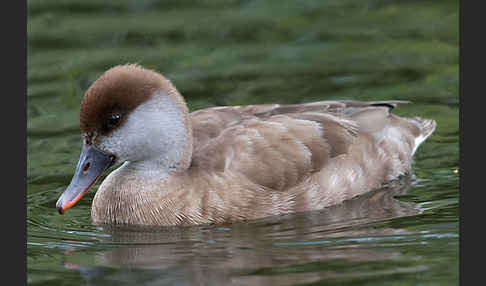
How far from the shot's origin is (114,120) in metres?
7.95

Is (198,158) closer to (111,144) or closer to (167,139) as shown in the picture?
(167,139)

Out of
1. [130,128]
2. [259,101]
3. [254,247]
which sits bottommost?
[254,247]

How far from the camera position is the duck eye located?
26.0 feet

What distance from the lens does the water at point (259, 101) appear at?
7117 millimetres

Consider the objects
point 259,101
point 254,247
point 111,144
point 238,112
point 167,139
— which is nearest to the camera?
point 254,247

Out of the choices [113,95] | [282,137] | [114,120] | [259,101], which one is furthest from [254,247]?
[259,101]

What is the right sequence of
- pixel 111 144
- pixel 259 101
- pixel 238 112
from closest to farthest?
pixel 111 144, pixel 238 112, pixel 259 101

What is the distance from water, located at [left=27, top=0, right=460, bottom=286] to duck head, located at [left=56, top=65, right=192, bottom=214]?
52 cm

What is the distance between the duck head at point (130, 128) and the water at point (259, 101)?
20.6 inches

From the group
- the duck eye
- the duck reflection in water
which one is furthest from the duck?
the duck reflection in water

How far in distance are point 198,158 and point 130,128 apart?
2.26ft

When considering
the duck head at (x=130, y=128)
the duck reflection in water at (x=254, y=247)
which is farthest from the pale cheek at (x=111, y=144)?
the duck reflection in water at (x=254, y=247)

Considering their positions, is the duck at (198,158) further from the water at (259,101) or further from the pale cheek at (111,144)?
the water at (259,101)

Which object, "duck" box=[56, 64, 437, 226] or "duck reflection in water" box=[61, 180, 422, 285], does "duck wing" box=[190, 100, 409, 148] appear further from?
"duck reflection in water" box=[61, 180, 422, 285]
